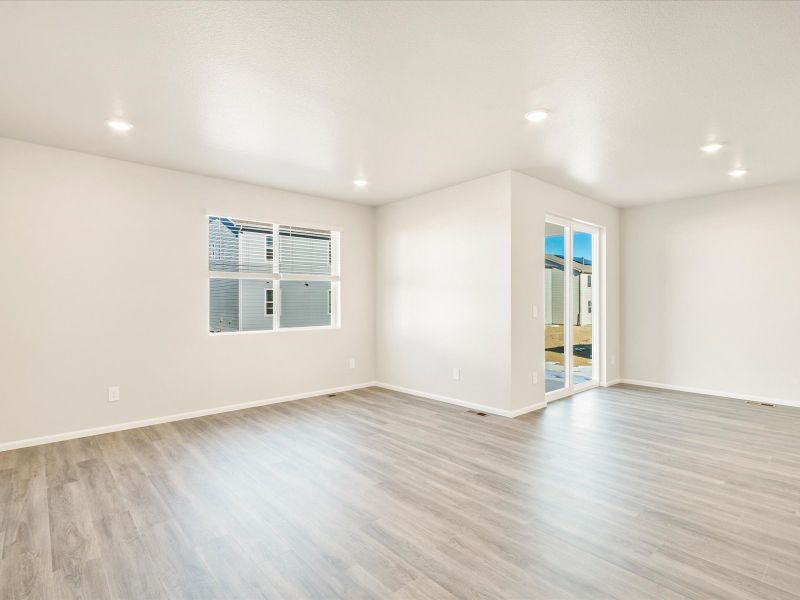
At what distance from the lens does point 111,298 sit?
4.08 meters

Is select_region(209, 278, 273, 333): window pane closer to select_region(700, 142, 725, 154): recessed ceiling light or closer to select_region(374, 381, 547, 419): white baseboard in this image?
select_region(374, 381, 547, 419): white baseboard

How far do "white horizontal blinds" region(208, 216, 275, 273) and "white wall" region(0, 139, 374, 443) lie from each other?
13 cm

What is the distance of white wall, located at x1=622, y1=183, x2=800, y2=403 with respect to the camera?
5.07m

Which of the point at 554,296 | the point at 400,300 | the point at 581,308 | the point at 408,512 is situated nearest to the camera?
the point at 408,512

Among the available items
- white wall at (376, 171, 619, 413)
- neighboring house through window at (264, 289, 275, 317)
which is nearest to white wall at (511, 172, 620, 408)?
white wall at (376, 171, 619, 413)

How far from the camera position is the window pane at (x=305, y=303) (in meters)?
5.39

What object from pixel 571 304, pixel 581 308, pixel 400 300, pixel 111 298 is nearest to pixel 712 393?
pixel 581 308

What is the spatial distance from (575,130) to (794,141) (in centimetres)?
198

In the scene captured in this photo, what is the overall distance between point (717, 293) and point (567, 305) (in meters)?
1.96

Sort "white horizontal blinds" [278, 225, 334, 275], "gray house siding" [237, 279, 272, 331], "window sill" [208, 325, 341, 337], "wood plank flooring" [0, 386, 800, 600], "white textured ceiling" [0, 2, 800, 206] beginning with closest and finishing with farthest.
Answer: "wood plank flooring" [0, 386, 800, 600], "white textured ceiling" [0, 2, 800, 206], "window sill" [208, 325, 341, 337], "gray house siding" [237, 279, 272, 331], "white horizontal blinds" [278, 225, 334, 275]

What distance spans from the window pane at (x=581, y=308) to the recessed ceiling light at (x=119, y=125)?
512cm

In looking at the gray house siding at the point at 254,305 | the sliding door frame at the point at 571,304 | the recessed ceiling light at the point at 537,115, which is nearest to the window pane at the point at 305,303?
the gray house siding at the point at 254,305

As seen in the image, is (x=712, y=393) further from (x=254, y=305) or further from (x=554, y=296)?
(x=254, y=305)

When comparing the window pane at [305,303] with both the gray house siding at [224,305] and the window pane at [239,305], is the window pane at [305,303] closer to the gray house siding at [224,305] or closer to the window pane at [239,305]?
the window pane at [239,305]
